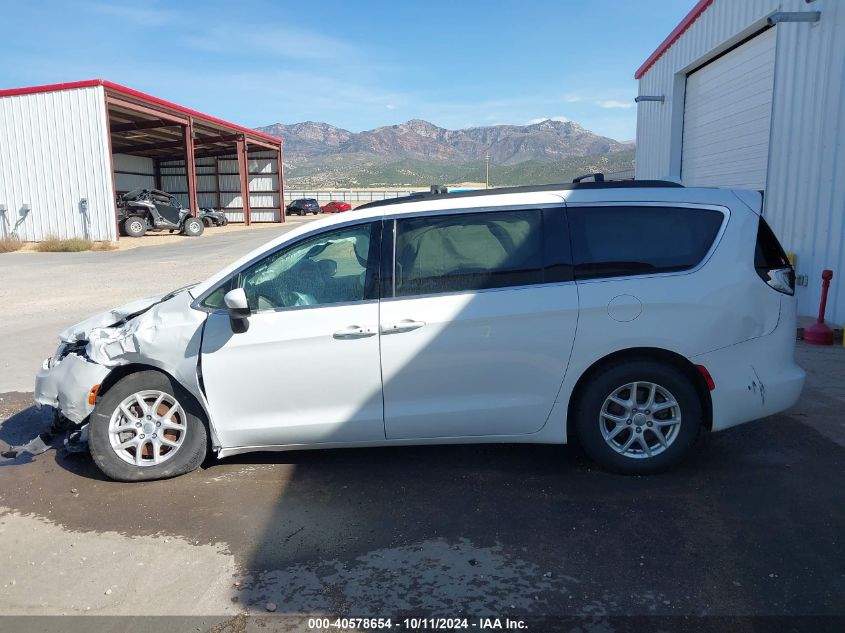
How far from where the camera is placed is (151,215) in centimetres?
2745

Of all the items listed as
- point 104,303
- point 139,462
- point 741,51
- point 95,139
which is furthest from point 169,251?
point 139,462

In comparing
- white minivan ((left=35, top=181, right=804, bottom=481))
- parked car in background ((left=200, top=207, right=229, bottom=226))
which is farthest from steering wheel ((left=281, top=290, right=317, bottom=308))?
parked car in background ((left=200, top=207, right=229, bottom=226))

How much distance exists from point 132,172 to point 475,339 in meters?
39.8

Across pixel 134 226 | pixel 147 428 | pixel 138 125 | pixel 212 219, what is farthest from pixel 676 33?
pixel 212 219

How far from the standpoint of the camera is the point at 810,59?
8.39 metres

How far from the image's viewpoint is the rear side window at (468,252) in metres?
4.08

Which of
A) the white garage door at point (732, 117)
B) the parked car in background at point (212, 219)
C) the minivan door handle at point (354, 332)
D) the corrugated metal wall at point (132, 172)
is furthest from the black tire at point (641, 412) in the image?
the corrugated metal wall at point (132, 172)

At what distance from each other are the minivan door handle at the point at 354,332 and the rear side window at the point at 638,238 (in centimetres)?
131

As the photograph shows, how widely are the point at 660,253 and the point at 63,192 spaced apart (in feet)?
84.8

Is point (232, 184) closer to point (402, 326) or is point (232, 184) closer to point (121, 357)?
point (121, 357)

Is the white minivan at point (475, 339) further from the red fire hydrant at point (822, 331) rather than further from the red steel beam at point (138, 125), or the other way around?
the red steel beam at point (138, 125)

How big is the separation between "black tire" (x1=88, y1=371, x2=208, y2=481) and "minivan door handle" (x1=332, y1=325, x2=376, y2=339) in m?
1.08

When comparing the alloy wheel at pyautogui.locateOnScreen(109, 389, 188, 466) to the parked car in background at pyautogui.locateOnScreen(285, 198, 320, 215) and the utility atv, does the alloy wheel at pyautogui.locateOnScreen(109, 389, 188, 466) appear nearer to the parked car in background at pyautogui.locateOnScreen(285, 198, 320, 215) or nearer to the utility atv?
the utility atv

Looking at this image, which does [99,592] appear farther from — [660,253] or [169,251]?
[169,251]
